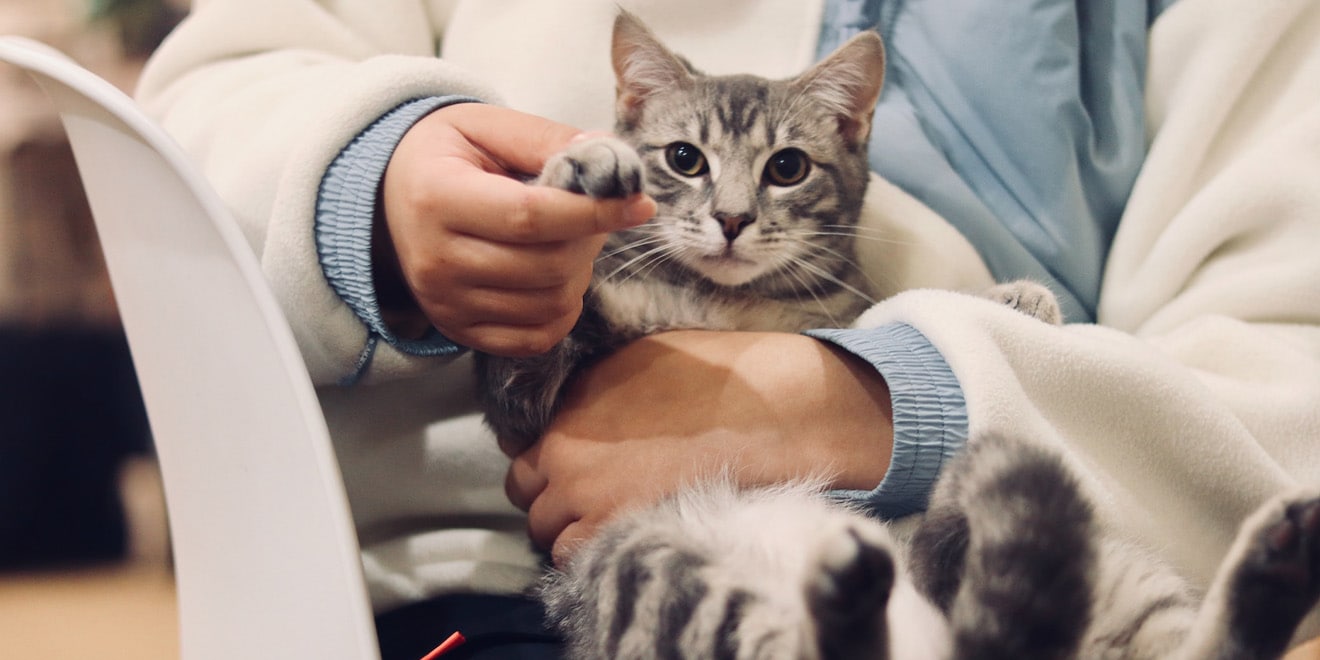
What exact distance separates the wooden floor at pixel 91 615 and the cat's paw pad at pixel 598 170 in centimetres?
86

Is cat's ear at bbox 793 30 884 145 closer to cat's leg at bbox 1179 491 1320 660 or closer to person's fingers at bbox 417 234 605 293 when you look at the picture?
person's fingers at bbox 417 234 605 293

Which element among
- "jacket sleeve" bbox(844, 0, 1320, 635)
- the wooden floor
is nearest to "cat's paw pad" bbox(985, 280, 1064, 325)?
"jacket sleeve" bbox(844, 0, 1320, 635)

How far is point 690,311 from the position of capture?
0.94 meters

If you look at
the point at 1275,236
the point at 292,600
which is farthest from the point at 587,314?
the point at 1275,236

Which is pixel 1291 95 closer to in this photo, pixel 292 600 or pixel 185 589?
pixel 292 600

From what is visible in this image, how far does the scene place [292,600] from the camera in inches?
22.9

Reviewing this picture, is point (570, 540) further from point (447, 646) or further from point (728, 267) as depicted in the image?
point (728, 267)

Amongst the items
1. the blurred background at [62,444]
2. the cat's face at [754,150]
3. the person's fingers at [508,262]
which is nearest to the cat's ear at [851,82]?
the cat's face at [754,150]

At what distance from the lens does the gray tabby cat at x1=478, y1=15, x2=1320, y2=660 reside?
0.47 m

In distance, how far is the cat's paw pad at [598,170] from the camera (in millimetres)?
569

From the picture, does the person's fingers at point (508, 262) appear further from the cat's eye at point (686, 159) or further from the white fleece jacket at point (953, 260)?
the cat's eye at point (686, 159)

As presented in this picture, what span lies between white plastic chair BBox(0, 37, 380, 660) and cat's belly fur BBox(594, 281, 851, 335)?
1.28 feet

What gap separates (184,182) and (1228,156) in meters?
1.20

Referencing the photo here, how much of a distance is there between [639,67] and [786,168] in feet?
0.81
